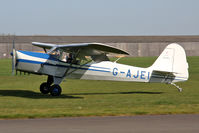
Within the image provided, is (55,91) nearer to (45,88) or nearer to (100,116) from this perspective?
(45,88)

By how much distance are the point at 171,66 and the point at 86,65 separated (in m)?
3.90

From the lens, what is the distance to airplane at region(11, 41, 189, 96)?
15.6m

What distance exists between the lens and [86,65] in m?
16.6

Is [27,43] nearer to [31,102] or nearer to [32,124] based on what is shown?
[31,102]

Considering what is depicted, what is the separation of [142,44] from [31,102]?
2737 inches

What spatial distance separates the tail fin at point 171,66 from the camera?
17609 millimetres

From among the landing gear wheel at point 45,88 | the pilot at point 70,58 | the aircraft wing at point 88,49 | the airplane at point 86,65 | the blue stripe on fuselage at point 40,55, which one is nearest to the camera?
the aircraft wing at point 88,49

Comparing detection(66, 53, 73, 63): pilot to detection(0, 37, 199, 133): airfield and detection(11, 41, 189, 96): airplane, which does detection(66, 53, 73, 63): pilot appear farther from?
detection(0, 37, 199, 133): airfield

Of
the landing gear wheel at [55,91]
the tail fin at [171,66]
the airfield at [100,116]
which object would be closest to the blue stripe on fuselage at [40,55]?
the landing gear wheel at [55,91]

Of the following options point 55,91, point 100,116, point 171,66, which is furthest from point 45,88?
A: point 100,116

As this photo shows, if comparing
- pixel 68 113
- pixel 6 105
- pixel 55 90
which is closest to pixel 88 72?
pixel 55 90

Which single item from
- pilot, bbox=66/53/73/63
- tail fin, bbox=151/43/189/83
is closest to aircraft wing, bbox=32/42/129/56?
pilot, bbox=66/53/73/63

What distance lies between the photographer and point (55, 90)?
15852 mm

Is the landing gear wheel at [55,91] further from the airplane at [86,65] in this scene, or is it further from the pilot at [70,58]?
the pilot at [70,58]
